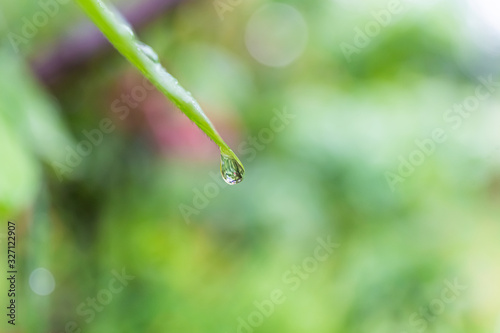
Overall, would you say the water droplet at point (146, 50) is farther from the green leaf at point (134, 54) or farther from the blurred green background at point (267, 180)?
the blurred green background at point (267, 180)

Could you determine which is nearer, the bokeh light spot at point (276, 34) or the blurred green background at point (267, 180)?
the blurred green background at point (267, 180)

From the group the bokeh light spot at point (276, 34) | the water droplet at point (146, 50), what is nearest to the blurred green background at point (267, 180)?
the bokeh light spot at point (276, 34)

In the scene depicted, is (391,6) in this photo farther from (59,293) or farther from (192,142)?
(59,293)

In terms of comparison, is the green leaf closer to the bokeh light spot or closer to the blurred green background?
the blurred green background

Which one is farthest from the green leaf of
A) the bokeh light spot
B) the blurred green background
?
the bokeh light spot

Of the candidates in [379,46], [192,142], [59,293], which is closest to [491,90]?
[379,46]

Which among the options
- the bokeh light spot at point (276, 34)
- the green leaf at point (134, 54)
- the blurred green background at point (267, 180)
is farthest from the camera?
the bokeh light spot at point (276, 34)

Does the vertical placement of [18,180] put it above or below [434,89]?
above

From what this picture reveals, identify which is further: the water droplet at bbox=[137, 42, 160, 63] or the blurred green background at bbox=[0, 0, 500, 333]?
the blurred green background at bbox=[0, 0, 500, 333]

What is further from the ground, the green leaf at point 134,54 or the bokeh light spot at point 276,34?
the green leaf at point 134,54
